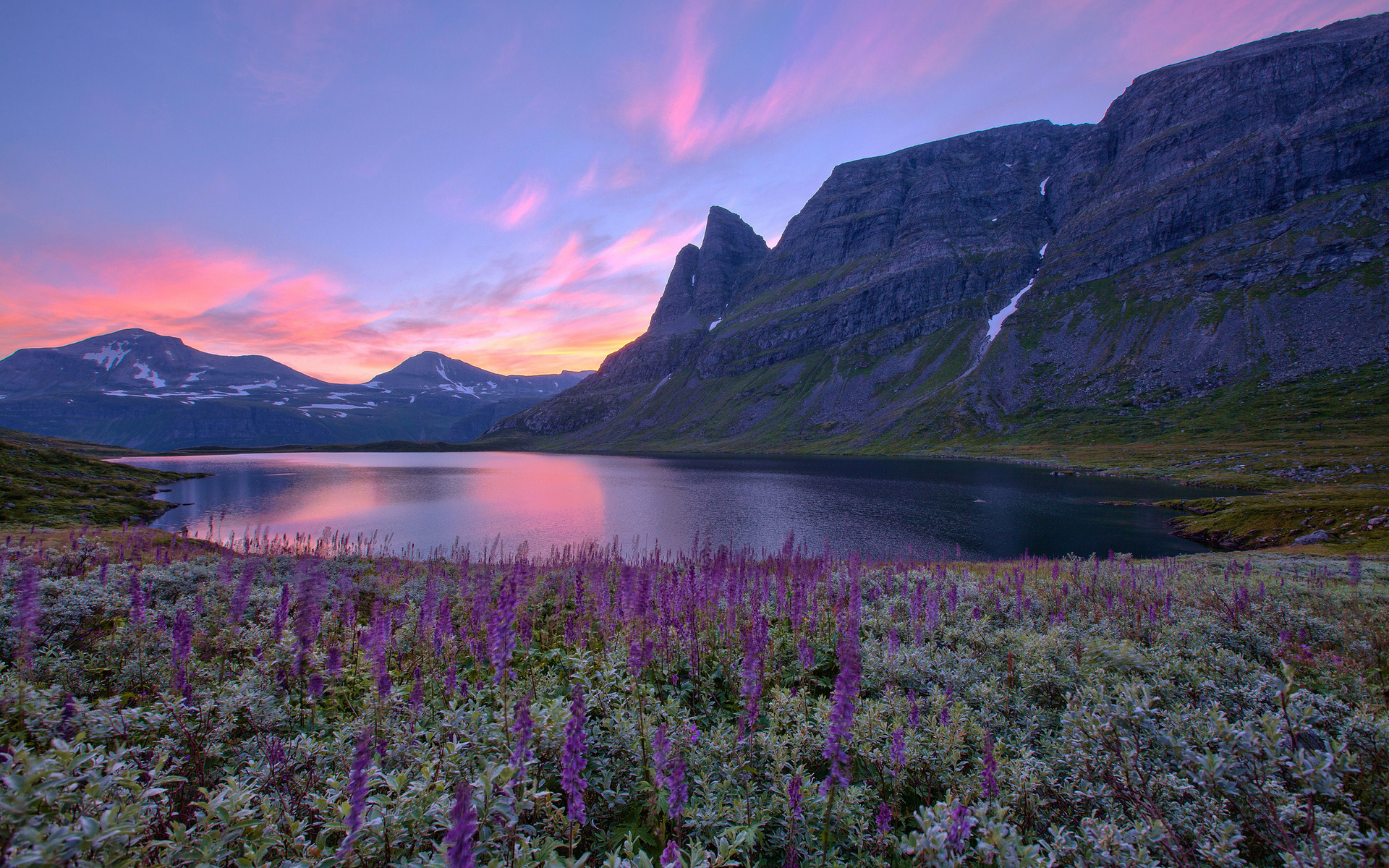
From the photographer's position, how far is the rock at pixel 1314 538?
3127cm

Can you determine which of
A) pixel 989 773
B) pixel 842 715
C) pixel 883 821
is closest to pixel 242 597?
pixel 842 715

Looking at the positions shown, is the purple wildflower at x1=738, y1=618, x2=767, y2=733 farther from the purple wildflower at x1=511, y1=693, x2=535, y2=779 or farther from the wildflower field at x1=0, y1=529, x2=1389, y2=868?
the purple wildflower at x1=511, y1=693, x2=535, y2=779

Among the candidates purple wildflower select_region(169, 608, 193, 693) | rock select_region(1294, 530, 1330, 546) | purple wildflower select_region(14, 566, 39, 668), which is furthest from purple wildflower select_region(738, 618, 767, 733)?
rock select_region(1294, 530, 1330, 546)

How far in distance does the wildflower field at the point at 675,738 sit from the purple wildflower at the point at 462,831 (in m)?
0.02

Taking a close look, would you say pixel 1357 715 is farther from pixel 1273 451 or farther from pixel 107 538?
pixel 1273 451

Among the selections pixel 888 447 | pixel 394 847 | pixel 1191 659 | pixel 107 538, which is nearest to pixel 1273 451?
pixel 888 447

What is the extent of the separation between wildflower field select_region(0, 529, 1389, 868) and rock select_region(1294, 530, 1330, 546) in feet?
109

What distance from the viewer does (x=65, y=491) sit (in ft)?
152

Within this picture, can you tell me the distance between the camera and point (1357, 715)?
5133 millimetres

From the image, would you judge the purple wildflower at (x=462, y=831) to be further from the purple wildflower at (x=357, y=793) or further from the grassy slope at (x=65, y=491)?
the grassy slope at (x=65, y=491)

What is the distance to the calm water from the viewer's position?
4209 cm

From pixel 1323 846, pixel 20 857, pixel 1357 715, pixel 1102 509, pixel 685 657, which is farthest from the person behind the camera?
pixel 1102 509

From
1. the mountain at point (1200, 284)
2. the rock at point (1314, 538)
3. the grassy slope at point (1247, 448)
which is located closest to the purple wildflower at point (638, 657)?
the grassy slope at point (1247, 448)

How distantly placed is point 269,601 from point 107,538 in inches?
808
